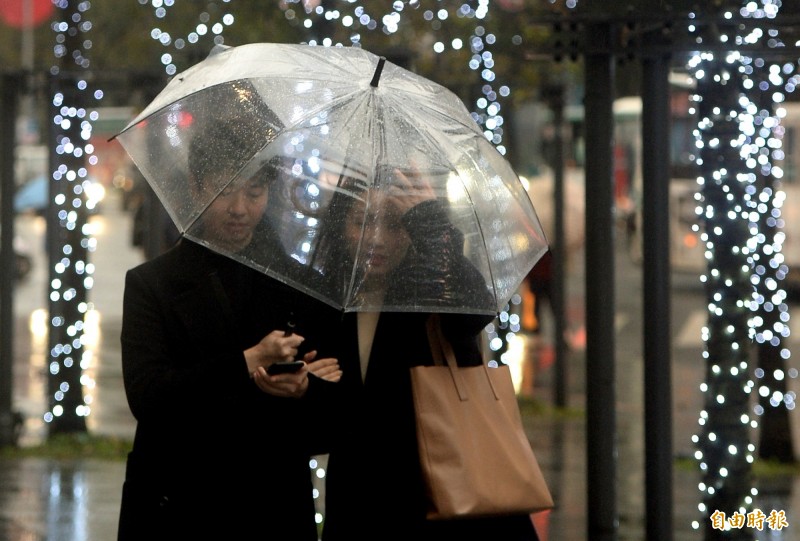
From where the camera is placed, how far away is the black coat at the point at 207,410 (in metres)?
3.72

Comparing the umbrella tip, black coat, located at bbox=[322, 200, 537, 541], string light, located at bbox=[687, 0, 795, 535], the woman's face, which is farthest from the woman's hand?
string light, located at bbox=[687, 0, 795, 535]

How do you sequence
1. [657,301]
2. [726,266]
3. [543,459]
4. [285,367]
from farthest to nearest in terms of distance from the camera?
1. [543,459]
2. [726,266]
3. [657,301]
4. [285,367]

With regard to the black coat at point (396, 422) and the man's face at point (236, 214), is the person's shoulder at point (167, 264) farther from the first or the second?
the black coat at point (396, 422)

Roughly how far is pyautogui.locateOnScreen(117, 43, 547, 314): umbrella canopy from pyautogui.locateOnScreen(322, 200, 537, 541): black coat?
0.04 feet

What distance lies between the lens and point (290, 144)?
384 centimetres

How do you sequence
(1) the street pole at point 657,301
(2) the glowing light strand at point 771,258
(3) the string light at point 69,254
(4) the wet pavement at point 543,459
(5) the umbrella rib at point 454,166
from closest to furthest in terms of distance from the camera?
(5) the umbrella rib at point 454,166
(1) the street pole at point 657,301
(4) the wet pavement at point 543,459
(2) the glowing light strand at point 771,258
(3) the string light at point 69,254

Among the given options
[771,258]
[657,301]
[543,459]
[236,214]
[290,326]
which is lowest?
[543,459]

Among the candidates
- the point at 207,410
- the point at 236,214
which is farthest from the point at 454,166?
the point at 207,410

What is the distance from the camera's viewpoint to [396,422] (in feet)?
12.5

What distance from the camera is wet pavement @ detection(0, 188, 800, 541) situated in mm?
7438

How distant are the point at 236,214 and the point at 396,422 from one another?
73cm

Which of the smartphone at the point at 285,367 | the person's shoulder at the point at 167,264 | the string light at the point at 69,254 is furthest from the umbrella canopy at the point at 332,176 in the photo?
the string light at the point at 69,254

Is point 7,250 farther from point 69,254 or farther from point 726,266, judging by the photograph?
point 726,266

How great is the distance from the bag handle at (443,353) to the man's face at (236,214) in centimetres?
58
